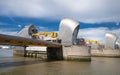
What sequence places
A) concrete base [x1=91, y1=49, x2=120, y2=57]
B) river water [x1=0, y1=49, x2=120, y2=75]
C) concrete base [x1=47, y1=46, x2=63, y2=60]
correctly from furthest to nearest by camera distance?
1. concrete base [x1=91, y1=49, x2=120, y2=57]
2. concrete base [x1=47, y1=46, x2=63, y2=60]
3. river water [x1=0, y1=49, x2=120, y2=75]

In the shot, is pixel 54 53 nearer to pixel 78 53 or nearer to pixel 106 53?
pixel 78 53

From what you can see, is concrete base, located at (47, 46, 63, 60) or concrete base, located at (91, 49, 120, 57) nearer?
concrete base, located at (47, 46, 63, 60)

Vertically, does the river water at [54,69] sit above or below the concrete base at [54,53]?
below

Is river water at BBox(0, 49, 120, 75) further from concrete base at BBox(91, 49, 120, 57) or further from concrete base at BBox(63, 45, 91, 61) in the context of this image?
concrete base at BBox(91, 49, 120, 57)

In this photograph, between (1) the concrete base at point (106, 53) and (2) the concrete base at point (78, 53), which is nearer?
(2) the concrete base at point (78, 53)

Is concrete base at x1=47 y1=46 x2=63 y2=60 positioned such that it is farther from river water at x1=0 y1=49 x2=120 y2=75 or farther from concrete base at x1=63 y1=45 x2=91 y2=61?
river water at x1=0 y1=49 x2=120 y2=75

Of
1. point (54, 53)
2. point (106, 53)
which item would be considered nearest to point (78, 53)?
point (54, 53)

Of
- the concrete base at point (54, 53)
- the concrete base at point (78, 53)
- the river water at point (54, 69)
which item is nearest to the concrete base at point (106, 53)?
the concrete base at point (54, 53)

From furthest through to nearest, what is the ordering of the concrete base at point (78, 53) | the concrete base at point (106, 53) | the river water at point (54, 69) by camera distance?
the concrete base at point (106, 53), the concrete base at point (78, 53), the river water at point (54, 69)

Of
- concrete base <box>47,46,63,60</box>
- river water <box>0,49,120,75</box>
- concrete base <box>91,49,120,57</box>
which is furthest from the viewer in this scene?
concrete base <box>91,49,120,57</box>

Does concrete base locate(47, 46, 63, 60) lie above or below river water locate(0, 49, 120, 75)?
above

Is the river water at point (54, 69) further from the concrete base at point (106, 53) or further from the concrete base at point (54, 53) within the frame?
the concrete base at point (106, 53)

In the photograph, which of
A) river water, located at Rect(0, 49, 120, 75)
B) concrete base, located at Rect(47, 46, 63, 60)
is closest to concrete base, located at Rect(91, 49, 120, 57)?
concrete base, located at Rect(47, 46, 63, 60)

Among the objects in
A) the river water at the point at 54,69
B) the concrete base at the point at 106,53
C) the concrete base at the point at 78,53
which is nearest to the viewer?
the river water at the point at 54,69
